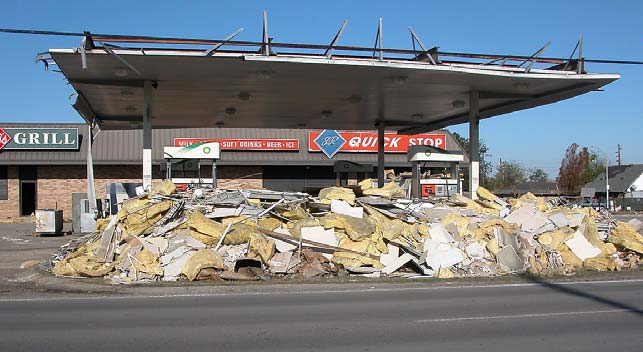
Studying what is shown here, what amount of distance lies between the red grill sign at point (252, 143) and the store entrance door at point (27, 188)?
9.05 meters

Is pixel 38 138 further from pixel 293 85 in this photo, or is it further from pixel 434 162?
pixel 434 162

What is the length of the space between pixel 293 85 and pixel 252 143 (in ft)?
61.8

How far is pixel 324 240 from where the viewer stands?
1648 cm

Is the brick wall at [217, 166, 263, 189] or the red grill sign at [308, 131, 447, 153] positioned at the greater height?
the red grill sign at [308, 131, 447, 153]

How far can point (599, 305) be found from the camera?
1109cm

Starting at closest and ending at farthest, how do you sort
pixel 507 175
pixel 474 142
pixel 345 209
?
pixel 345 209 < pixel 474 142 < pixel 507 175

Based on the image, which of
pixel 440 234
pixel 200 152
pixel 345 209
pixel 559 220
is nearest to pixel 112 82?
pixel 200 152

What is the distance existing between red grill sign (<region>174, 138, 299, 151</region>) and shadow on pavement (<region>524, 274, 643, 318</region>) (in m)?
25.5

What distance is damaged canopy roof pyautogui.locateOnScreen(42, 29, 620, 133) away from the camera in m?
17.3

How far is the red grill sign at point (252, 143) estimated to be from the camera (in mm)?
39156

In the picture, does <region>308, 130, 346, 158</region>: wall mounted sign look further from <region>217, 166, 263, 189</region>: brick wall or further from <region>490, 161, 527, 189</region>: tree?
<region>490, 161, 527, 189</region>: tree

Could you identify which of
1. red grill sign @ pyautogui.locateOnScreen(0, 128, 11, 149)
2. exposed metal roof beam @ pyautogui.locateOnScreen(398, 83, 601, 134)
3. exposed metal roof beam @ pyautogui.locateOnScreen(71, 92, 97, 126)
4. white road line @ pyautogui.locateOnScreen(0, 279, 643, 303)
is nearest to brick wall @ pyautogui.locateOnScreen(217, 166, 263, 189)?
exposed metal roof beam @ pyautogui.locateOnScreen(398, 83, 601, 134)

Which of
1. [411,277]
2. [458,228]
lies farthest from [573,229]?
[411,277]

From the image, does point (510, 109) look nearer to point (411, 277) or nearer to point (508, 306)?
point (411, 277)
